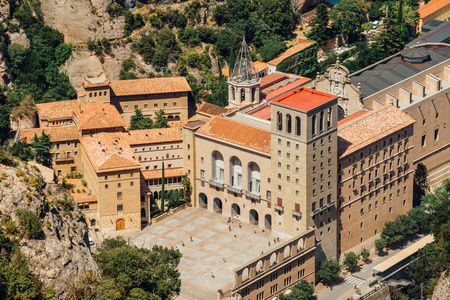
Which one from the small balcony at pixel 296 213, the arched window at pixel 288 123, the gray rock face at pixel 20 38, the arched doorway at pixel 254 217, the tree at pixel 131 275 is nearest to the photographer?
the tree at pixel 131 275

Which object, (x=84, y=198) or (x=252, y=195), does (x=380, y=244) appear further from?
(x=84, y=198)

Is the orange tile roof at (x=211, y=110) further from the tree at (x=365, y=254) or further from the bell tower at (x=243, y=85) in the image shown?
the tree at (x=365, y=254)

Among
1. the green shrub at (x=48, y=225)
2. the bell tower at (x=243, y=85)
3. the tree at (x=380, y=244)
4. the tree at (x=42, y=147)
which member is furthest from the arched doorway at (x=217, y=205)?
the green shrub at (x=48, y=225)

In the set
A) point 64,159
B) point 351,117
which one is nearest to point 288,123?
point 351,117

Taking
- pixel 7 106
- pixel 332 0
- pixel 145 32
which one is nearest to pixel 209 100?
pixel 145 32

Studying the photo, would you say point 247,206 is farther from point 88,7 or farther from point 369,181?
point 88,7

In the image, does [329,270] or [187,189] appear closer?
[329,270]
